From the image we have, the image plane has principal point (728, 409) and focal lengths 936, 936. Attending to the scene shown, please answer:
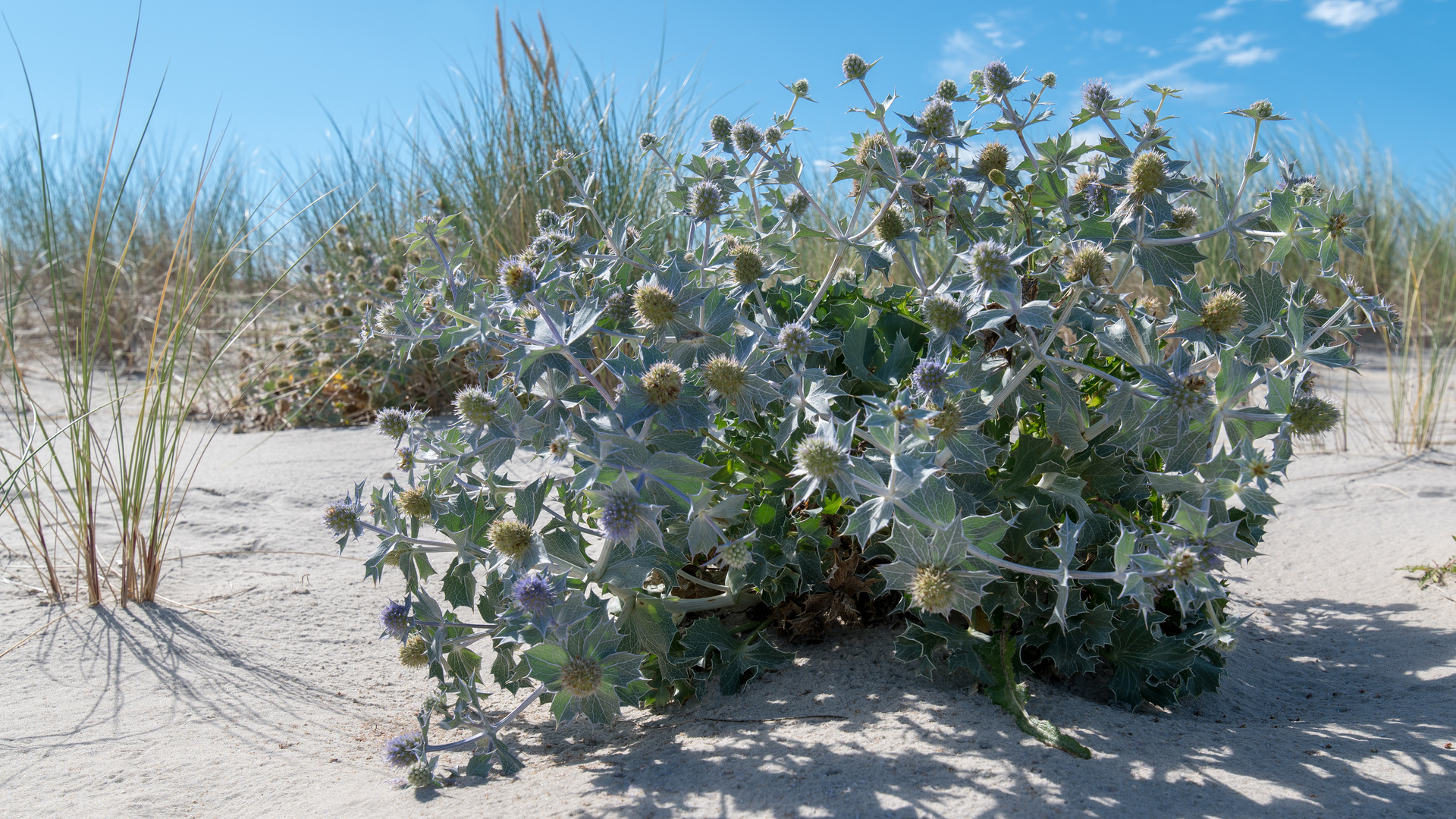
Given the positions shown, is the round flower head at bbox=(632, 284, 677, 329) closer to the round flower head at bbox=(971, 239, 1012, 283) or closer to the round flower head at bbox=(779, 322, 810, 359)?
the round flower head at bbox=(779, 322, 810, 359)

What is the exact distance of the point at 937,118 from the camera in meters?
1.77

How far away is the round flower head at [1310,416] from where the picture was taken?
4.57 ft

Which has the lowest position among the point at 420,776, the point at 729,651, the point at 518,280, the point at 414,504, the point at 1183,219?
the point at 420,776

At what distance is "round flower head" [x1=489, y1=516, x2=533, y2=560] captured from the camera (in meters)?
1.51

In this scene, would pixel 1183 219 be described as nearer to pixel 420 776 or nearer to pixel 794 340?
pixel 794 340

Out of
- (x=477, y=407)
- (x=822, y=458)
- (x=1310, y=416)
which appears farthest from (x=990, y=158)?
(x=477, y=407)

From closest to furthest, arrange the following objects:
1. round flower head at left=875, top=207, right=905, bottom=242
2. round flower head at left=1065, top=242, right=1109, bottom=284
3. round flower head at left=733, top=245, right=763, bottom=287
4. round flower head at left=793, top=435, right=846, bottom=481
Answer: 1. round flower head at left=793, top=435, right=846, bottom=481
2. round flower head at left=1065, top=242, right=1109, bottom=284
3. round flower head at left=733, top=245, right=763, bottom=287
4. round flower head at left=875, top=207, right=905, bottom=242

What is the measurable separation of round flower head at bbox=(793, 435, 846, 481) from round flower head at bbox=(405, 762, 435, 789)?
813 millimetres

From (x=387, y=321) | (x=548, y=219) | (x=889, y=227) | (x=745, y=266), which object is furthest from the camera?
(x=548, y=219)

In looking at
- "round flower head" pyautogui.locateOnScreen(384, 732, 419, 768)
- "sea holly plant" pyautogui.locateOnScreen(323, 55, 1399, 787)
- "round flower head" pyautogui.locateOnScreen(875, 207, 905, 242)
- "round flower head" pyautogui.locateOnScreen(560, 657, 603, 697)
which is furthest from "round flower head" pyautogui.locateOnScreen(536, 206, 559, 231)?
"round flower head" pyautogui.locateOnScreen(384, 732, 419, 768)

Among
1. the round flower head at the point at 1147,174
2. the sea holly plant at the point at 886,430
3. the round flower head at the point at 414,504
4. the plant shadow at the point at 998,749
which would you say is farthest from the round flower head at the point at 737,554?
the round flower head at the point at 1147,174

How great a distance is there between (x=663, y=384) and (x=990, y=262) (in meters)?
0.54

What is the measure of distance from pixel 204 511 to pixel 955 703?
285 centimetres

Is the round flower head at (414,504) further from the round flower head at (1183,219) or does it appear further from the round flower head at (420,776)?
the round flower head at (1183,219)
